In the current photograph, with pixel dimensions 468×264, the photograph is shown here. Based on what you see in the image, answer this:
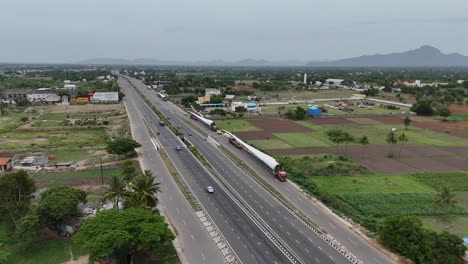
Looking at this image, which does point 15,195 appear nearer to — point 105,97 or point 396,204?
point 396,204

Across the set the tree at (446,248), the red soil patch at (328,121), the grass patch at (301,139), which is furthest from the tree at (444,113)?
the tree at (446,248)

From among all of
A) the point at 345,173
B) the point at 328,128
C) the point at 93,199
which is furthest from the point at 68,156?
the point at 328,128

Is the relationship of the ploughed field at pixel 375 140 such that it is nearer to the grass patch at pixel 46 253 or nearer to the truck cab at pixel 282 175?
the truck cab at pixel 282 175

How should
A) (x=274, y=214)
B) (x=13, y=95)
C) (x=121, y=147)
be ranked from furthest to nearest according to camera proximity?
1. (x=13, y=95)
2. (x=121, y=147)
3. (x=274, y=214)

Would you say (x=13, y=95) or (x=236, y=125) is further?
(x=13, y=95)

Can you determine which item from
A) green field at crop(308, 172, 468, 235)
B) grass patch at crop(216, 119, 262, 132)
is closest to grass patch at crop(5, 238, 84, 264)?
green field at crop(308, 172, 468, 235)

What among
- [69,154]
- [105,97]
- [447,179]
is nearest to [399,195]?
[447,179]

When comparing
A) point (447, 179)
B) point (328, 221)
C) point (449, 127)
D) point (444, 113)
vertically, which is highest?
point (444, 113)
